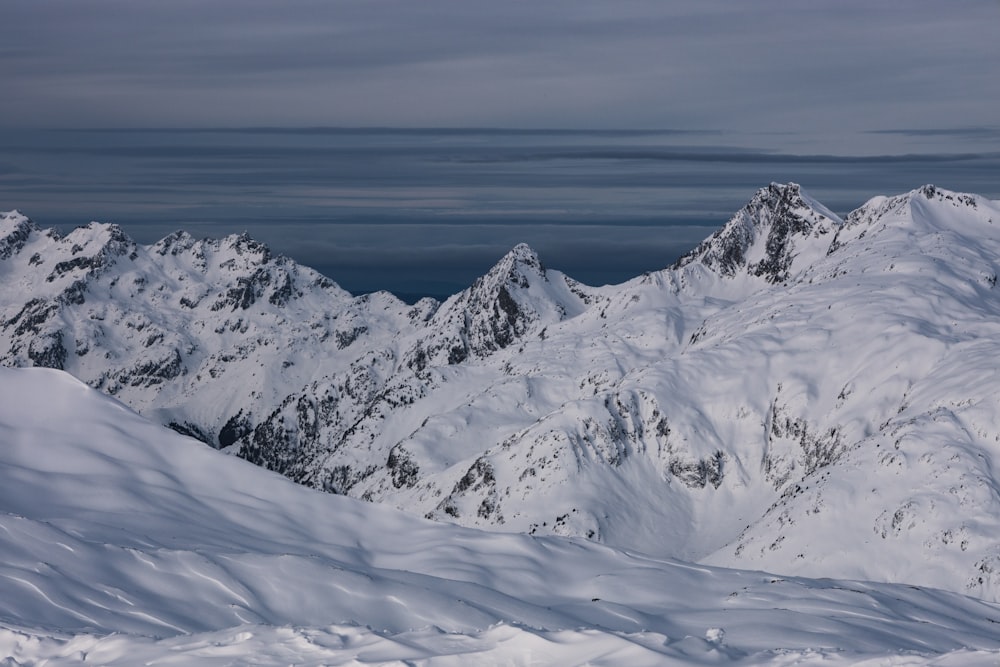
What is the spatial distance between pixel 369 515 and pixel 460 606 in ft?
38.6

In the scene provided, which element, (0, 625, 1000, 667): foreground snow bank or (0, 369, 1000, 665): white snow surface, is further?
(0, 369, 1000, 665): white snow surface

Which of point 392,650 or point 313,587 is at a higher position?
point 392,650

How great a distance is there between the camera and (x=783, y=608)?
30.9 metres

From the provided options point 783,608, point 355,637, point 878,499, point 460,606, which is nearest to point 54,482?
point 460,606

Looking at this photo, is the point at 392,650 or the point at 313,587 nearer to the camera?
the point at 392,650

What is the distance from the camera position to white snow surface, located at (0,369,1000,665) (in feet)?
72.8

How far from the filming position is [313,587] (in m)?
29.8

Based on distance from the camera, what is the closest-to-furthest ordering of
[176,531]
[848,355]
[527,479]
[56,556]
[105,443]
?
[56,556] < [176,531] < [105,443] < [848,355] < [527,479]

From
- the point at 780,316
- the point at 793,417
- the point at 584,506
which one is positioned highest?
the point at 780,316

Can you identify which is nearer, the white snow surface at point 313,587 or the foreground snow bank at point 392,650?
the foreground snow bank at point 392,650

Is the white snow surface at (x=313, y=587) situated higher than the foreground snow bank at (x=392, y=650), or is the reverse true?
the foreground snow bank at (x=392, y=650)

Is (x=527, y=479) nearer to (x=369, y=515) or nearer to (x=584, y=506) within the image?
(x=584, y=506)

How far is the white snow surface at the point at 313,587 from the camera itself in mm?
22203

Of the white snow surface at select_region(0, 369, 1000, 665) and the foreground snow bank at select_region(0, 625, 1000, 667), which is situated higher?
the foreground snow bank at select_region(0, 625, 1000, 667)
